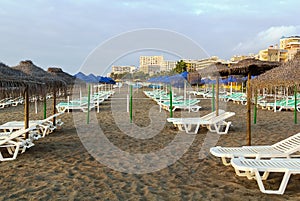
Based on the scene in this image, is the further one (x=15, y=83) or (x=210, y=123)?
→ (x=210, y=123)

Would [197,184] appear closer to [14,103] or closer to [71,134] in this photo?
[71,134]

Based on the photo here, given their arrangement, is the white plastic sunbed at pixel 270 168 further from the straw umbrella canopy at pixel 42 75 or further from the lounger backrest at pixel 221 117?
the straw umbrella canopy at pixel 42 75

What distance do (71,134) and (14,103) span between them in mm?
11354

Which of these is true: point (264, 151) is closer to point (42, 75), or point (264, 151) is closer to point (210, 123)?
point (210, 123)

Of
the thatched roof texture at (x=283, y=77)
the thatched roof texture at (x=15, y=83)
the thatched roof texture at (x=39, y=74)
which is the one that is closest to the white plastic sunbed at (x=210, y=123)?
the thatched roof texture at (x=283, y=77)

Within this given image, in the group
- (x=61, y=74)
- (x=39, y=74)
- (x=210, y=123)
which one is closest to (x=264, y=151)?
(x=210, y=123)

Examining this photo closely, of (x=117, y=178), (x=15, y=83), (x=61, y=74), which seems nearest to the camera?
(x=117, y=178)

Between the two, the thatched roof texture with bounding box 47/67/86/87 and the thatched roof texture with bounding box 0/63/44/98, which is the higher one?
the thatched roof texture with bounding box 47/67/86/87

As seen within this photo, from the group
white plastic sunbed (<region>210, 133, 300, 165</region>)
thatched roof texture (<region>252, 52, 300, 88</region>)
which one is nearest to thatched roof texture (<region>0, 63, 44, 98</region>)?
white plastic sunbed (<region>210, 133, 300, 165</region>)

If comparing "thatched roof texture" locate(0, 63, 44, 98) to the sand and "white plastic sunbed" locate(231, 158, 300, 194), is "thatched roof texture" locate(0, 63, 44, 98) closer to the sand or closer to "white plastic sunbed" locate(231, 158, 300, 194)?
the sand

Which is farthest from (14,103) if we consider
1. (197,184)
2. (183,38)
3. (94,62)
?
(197,184)

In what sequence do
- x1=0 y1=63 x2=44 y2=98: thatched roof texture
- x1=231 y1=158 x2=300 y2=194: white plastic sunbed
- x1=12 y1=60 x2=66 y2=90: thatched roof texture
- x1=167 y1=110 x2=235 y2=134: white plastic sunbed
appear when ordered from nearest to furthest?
x1=231 y1=158 x2=300 y2=194: white plastic sunbed
x1=0 y1=63 x2=44 y2=98: thatched roof texture
x1=12 y1=60 x2=66 y2=90: thatched roof texture
x1=167 y1=110 x2=235 y2=134: white plastic sunbed

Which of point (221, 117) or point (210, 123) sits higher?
point (221, 117)

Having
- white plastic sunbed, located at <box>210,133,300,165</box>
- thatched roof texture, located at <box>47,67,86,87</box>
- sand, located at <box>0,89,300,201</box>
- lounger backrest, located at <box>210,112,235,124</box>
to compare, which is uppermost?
thatched roof texture, located at <box>47,67,86,87</box>
